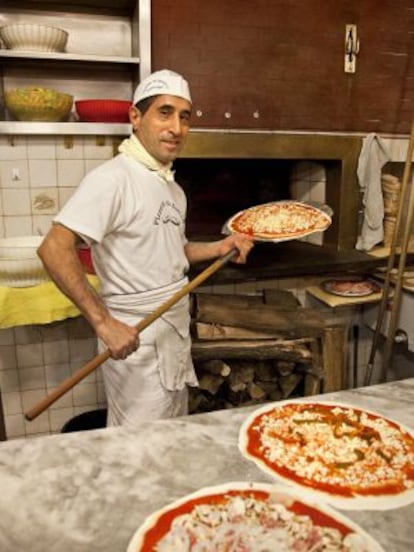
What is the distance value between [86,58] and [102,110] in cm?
26

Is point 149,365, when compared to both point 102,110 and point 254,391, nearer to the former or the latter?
point 254,391

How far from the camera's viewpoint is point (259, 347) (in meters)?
2.64

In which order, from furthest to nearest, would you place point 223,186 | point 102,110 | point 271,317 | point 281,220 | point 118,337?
1. point 223,186
2. point 271,317
3. point 102,110
4. point 281,220
5. point 118,337

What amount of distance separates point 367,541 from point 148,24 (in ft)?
8.13

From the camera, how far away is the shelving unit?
2557 millimetres

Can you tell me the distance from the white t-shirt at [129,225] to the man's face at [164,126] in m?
0.10

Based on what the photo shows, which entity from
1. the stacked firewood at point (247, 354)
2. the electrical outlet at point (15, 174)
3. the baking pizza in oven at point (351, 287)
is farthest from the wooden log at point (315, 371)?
the electrical outlet at point (15, 174)

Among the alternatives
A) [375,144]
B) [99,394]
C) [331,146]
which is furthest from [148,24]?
[99,394]

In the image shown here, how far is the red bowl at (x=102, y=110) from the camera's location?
2.61m

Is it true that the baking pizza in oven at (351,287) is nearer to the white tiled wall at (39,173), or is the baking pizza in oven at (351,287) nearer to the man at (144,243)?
the man at (144,243)

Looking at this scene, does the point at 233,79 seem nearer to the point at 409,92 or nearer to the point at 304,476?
the point at 409,92

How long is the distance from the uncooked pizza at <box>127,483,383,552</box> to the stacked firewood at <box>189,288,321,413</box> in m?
1.43

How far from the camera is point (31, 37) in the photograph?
244 cm

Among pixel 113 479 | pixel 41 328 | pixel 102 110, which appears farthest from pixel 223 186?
pixel 113 479
